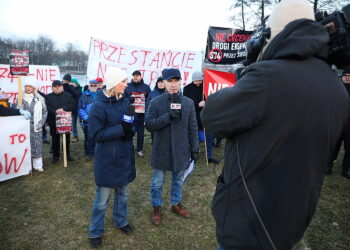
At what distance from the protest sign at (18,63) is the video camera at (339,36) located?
20.9ft

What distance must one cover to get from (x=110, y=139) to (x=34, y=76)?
750cm

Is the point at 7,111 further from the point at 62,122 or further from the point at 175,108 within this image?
the point at 175,108

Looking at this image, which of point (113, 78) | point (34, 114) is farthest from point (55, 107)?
point (113, 78)

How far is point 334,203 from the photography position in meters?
3.93

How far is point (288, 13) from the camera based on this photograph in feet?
3.85

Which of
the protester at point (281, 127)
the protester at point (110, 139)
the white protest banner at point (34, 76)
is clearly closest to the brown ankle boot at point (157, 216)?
the protester at point (110, 139)

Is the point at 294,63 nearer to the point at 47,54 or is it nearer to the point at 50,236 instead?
the point at 50,236

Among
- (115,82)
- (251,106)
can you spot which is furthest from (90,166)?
(251,106)

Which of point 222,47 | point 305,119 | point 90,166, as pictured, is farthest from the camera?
point 222,47

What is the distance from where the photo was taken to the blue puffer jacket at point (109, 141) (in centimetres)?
261

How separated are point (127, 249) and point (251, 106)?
2.45 metres

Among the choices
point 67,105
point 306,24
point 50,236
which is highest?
point 306,24

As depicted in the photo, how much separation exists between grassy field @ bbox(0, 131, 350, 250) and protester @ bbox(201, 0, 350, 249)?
1957 mm

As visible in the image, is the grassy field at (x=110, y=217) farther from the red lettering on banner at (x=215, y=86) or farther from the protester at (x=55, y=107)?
the red lettering on banner at (x=215, y=86)
